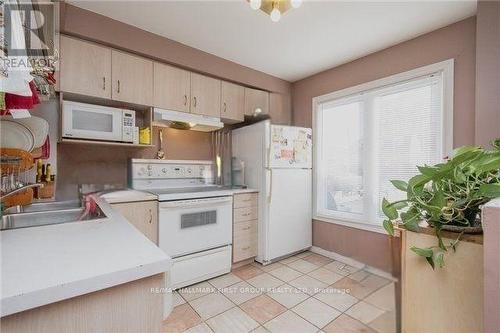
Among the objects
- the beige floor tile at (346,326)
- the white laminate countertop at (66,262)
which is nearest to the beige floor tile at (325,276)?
the beige floor tile at (346,326)

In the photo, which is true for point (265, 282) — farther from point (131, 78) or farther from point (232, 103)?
point (131, 78)

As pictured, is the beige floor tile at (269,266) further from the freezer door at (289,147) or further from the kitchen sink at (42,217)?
the kitchen sink at (42,217)

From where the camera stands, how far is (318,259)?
2867mm

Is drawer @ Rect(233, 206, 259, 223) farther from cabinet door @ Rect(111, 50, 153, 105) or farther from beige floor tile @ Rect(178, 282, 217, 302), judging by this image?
cabinet door @ Rect(111, 50, 153, 105)

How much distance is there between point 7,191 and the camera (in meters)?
1.14

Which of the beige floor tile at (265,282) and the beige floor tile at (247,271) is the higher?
the beige floor tile at (265,282)

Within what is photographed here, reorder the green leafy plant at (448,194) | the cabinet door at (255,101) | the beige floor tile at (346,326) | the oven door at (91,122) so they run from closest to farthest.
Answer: the green leafy plant at (448,194) < the beige floor tile at (346,326) < the oven door at (91,122) < the cabinet door at (255,101)

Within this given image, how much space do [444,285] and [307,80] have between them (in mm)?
2880

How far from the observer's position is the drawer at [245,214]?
2.62 m

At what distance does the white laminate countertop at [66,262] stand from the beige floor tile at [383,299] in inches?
75.7

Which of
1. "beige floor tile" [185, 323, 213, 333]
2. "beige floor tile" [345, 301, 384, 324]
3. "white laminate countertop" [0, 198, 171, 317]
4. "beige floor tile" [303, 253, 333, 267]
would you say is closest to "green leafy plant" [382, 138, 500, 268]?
"white laminate countertop" [0, 198, 171, 317]

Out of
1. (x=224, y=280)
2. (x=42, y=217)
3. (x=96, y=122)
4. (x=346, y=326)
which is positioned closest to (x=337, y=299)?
(x=346, y=326)

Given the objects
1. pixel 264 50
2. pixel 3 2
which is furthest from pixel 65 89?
pixel 264 50

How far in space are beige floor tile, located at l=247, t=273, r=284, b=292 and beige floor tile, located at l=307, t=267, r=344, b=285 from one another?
1.28 feet
